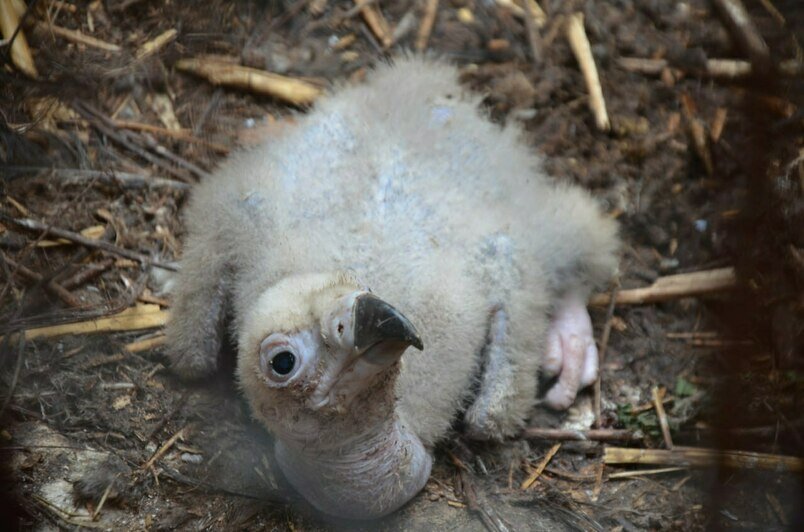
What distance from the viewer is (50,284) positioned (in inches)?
118

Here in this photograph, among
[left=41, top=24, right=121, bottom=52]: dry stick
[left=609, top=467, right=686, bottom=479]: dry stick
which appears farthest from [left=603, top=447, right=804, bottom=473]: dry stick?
[left=41, top=24, right=121, bottom=52]: dry stick

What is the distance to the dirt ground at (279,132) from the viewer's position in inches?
99.6

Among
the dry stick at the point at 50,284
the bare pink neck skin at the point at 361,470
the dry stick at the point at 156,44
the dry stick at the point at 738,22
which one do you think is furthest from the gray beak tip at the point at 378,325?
the dry stick at the point at 738,22

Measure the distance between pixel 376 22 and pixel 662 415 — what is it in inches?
82.4

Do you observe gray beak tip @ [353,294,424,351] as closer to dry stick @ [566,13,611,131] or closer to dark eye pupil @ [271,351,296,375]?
dark eye pupil @ [271,351,296,375]

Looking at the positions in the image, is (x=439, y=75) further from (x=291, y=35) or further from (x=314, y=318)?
(x=314, y=318)

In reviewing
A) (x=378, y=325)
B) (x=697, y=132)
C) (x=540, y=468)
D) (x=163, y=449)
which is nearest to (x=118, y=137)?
(x=163, y=449)

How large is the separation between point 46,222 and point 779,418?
248cm

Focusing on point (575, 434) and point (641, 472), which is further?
point (575, 434)

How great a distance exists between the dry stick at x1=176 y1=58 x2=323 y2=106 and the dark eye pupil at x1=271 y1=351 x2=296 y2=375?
174cm

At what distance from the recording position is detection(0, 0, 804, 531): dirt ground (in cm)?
253

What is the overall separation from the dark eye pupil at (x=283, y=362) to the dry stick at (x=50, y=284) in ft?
3.68

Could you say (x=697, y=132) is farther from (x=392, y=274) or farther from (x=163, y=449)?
(x=163, y=449)

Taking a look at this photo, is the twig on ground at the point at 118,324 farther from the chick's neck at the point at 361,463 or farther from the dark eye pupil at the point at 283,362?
the dark eye pupil at the point at 283,362
